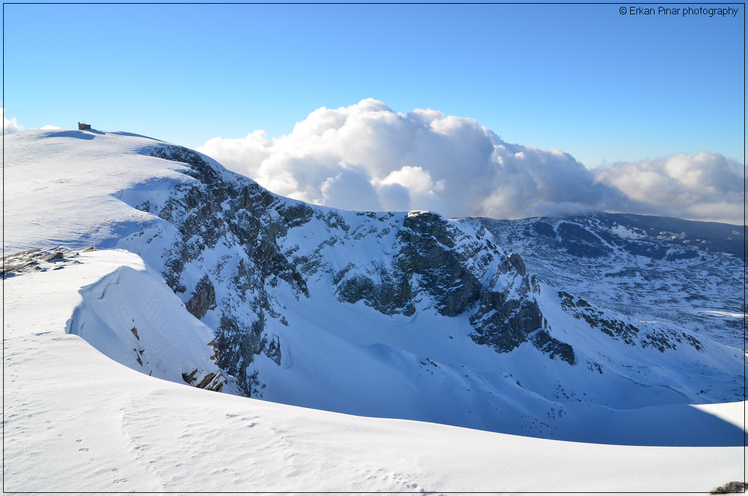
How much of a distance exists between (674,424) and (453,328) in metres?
41.9

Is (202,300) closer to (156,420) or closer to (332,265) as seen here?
(156,420)

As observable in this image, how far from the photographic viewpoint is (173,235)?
29625 mm

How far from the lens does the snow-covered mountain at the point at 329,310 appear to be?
19.0m

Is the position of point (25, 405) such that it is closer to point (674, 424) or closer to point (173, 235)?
point (173, 235)

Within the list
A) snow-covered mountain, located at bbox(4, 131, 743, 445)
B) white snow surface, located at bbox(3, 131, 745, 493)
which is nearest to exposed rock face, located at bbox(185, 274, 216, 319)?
snow-covered mountain, located at bbox(4, 131, 743, 445)

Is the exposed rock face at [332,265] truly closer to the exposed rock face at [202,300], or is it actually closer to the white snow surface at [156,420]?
the exposed rock face at [202,300]

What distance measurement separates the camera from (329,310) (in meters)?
68.7

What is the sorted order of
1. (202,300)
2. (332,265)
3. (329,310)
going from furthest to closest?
(332,265) → (329,310) → (202,300)

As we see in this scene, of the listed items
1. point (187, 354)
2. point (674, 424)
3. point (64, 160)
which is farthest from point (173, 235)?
point (674, 424)

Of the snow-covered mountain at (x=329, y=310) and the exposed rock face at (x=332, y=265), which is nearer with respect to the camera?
the snow-covered mountain at (x=329, y=310)

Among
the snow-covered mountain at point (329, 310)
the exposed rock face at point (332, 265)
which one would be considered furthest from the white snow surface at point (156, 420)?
the exposed rock face at point (332, 265)

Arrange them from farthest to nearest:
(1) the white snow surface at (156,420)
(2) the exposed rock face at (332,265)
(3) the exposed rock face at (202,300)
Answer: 1. (2) the exposed rock face at (332,265)
2. (3) the exposed rock face at (202,300)
3. (1) the white snow surface at (156,420)

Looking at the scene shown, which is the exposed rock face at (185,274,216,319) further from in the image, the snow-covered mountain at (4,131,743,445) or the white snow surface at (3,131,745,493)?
the white snow surface at (3,131,745,493)

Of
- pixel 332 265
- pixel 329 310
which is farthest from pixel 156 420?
pixel 332 265
